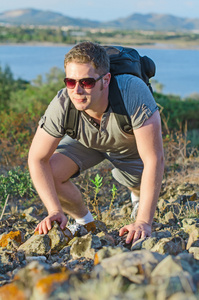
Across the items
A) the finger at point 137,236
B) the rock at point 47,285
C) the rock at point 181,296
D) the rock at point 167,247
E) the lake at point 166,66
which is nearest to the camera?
the rock at point 181,296

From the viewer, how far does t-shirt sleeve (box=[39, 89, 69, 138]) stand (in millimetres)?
3438

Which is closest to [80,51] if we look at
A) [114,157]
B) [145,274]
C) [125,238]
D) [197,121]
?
[114,157]

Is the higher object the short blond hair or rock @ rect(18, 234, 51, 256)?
the short blond hair

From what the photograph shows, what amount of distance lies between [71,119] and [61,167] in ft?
2.16

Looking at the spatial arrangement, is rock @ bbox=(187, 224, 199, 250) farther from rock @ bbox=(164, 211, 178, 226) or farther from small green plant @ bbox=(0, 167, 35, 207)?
small green plant @ bbox=(0, 167, 35, 207)

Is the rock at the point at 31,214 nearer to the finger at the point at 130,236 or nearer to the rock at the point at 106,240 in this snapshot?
the rock at the point at 106,240

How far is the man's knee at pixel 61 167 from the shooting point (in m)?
3.90

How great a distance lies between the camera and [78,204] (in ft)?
13.6

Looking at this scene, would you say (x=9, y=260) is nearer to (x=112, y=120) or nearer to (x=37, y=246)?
(x=37, y=246)

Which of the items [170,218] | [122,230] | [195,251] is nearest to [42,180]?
[122,230]

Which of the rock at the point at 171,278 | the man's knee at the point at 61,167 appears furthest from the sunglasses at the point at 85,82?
the rock at the point at 171,278

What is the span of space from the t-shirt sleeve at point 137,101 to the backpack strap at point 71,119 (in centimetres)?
43

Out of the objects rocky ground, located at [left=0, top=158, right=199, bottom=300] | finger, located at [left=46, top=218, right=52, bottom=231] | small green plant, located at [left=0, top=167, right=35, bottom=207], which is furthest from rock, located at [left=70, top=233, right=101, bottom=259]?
small green plant, located at [left=0, top=167, right=35, bottom=207]

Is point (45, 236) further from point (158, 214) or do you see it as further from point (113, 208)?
point (113, 208)
